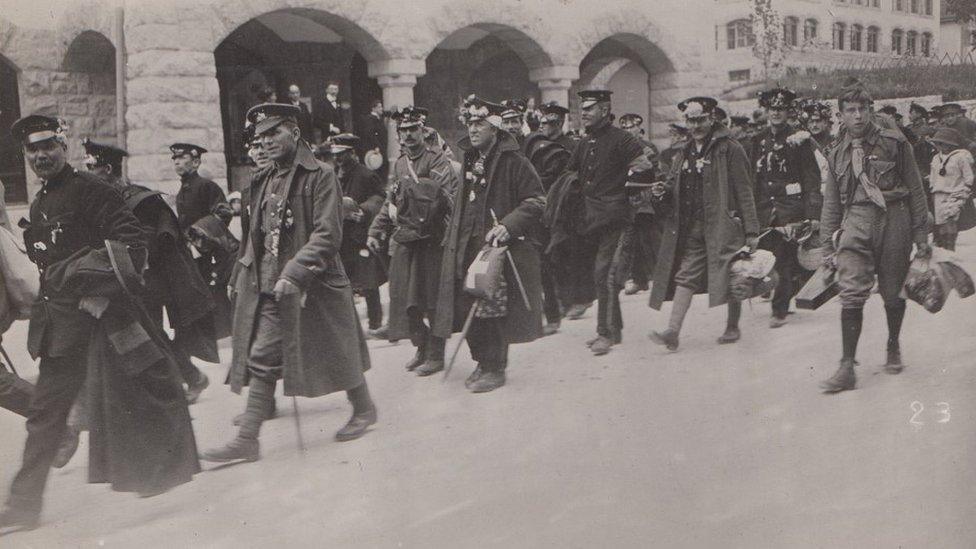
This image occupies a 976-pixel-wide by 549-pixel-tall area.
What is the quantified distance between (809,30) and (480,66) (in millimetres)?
1627

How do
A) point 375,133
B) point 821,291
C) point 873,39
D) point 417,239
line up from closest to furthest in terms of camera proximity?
1. point 873,39
2. point 821,291
3. point 375,133
4. point 417,239

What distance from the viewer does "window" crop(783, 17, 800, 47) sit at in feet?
15.1

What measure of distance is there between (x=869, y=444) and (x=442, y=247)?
2.71 metres

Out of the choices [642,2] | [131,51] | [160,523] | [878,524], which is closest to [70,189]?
[131,51]

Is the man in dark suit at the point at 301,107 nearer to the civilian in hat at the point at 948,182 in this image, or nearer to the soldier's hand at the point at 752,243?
the soldier's hand at the point at 752,243

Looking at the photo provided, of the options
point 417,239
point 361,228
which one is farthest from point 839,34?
point 361,228

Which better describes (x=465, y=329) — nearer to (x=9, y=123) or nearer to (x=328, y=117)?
(x=328, y=117)

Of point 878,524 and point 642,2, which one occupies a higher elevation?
point 642,2

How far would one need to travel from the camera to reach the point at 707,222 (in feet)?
19.4

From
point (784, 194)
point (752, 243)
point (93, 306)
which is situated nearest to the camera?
point (93, 306)

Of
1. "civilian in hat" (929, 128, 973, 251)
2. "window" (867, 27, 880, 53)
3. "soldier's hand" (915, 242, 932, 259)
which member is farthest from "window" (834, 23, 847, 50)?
"soldier's hand" (915, 242, 932, 259)

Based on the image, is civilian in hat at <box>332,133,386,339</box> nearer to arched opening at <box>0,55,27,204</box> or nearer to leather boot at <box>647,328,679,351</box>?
leather boot at <box>647,328,679,351</box>

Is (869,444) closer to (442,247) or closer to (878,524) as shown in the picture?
(878,524)

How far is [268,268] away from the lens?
4137 millimetres
